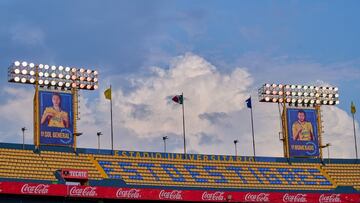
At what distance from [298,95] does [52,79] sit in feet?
102

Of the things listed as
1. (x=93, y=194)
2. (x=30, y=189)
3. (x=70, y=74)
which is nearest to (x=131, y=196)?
(x=93, y=194)

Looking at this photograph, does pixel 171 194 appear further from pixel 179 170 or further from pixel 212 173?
pixel 212 173

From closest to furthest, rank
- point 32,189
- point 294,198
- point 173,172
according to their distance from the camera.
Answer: point 32,189 < point 294,198 < point 173,172

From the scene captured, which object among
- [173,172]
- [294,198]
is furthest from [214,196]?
[294,198]

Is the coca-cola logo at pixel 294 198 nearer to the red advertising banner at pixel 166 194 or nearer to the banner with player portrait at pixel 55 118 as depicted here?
the red advertising banner at pixel 166 194

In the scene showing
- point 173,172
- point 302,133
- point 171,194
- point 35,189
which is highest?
point 302,133

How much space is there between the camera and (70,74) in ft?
294

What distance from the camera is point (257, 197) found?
86.1 metres

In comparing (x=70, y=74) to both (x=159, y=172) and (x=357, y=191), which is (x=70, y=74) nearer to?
(x=159, y=172)

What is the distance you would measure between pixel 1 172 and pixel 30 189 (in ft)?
15.2

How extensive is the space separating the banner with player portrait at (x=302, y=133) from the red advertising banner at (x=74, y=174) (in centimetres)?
2858

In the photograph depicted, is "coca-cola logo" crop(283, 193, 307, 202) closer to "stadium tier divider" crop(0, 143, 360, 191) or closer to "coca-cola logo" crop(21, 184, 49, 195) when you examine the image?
"stadium tier divider" crop(0, 143, 360, 191)

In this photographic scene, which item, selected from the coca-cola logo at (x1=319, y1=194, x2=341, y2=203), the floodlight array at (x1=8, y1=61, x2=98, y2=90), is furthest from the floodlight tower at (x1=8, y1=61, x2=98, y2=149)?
the coca-cola logo at (x1=319, y1=194, x2=341, y2=203)

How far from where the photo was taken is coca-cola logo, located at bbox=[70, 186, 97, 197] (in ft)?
254
